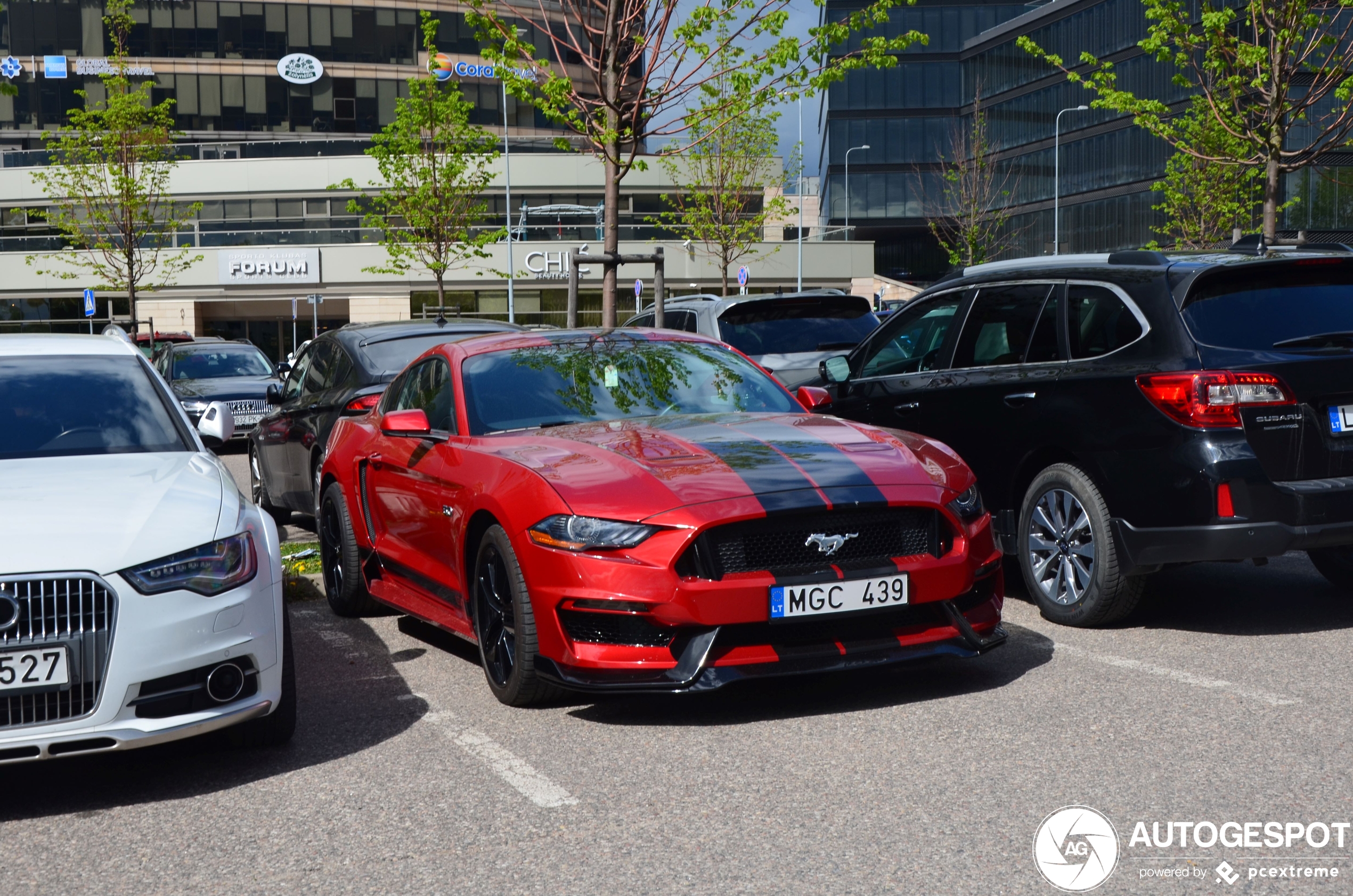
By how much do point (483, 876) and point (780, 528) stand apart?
6.05 ft

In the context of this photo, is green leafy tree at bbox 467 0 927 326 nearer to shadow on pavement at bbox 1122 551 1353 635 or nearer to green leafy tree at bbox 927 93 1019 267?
shadow on pavement at bbox 1122 551 1353 635

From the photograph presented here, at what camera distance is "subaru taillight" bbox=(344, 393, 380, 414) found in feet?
28.2

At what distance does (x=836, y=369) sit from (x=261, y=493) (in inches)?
250

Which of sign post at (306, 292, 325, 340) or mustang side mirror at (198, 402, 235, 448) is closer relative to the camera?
mustang side mirror at (198, 402, 235, 448)

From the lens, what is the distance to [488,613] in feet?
18.8

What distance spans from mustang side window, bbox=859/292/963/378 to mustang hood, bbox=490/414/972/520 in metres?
2.04

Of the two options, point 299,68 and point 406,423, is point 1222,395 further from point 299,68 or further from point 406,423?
point 299,68

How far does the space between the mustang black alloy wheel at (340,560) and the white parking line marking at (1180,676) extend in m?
3.51

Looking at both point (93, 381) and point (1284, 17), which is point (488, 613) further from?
point (1284, 17)

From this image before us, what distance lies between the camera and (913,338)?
8562 mm

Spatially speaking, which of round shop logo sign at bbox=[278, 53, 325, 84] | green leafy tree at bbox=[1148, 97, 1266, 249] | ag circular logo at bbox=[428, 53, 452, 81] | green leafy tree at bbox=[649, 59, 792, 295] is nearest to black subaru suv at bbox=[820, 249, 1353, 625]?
green leafy tree at bbox=[1148, 97, 1266, 249]

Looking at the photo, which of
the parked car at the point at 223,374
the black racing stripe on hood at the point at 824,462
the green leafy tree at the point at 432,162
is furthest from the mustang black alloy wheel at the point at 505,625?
the green leafy tree at the point at 432,162

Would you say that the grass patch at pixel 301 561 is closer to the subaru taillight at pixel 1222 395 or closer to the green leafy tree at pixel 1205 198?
the subaru taillight at pixel 1222 395

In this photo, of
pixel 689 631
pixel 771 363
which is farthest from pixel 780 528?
pixel 771 363
